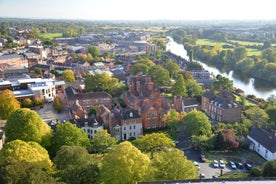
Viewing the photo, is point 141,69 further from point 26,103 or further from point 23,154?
A: point 23,154

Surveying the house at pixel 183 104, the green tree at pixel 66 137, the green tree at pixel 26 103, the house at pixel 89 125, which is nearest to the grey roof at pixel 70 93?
the green tree at pixel 26 103

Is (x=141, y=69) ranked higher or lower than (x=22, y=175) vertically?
higher

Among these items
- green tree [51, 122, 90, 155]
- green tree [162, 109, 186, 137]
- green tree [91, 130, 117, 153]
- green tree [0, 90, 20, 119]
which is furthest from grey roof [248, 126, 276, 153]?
green tree [0, 90, 20, 119]

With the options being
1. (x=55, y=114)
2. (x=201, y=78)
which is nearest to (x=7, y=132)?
(x=55, y=114)

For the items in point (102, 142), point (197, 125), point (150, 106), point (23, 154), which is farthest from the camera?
point (150, 106)

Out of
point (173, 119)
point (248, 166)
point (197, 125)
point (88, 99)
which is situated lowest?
point (248, 166)

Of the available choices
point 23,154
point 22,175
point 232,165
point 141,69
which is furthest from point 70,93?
point 22,175

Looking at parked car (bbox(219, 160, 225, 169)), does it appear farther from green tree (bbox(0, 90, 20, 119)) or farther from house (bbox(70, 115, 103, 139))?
green tree (bbox(0, 90, 20, 119))
